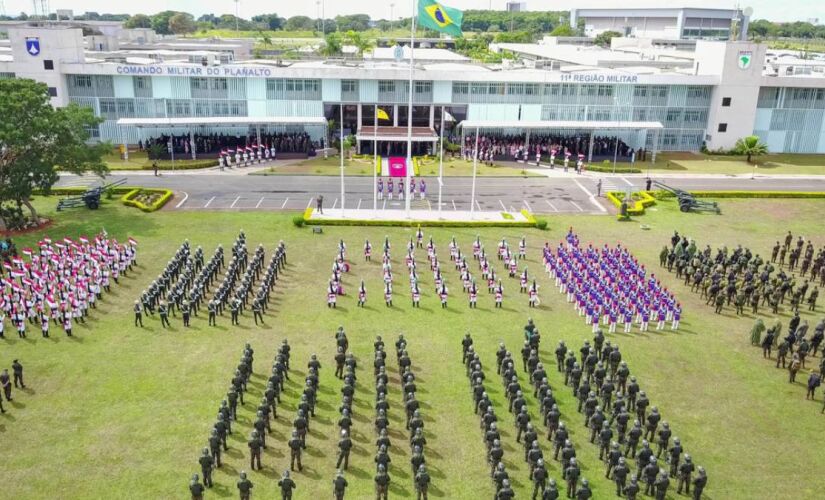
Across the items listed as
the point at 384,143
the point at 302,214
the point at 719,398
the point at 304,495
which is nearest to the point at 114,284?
the point at 302,214

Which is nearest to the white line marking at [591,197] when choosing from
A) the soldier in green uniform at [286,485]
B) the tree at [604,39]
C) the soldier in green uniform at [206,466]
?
the soldier in green uniform at [286,485]

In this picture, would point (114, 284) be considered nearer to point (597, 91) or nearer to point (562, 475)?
point (562, 475)

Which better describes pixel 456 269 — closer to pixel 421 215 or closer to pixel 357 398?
pixel 421 215

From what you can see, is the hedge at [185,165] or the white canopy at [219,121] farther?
the white canopy at [219,121]

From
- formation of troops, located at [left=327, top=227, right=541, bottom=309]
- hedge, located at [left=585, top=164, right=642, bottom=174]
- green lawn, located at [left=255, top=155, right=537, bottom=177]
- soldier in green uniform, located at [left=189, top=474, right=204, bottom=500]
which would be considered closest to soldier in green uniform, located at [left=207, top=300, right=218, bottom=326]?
formation of troops, located at [left=327, top=227, right=541, bottom=309]

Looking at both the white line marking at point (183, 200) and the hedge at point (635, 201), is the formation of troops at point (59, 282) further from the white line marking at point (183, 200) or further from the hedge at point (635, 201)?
the hedge at point (635, 201)
